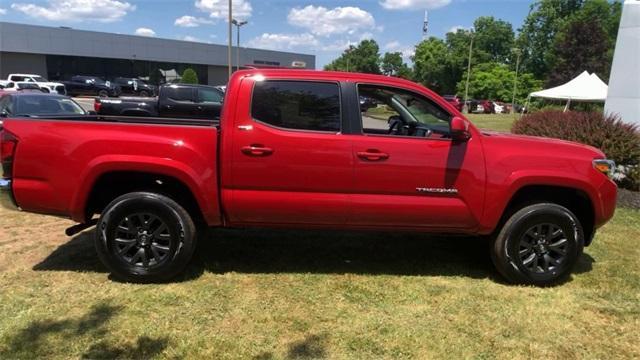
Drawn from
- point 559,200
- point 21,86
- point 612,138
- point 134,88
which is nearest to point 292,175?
point 559,200

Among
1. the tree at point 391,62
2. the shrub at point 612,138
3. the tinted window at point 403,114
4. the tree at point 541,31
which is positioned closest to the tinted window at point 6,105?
the tinted window at point 403,114

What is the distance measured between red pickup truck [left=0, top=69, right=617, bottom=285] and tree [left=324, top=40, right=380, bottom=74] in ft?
432

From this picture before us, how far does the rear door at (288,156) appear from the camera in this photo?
466 cm

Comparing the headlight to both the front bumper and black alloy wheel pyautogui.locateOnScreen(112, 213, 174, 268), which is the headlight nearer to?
black alloy wheel pyautogui.locateOnScreen(112, 213, 174, 268)

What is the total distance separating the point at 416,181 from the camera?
4.77 meters

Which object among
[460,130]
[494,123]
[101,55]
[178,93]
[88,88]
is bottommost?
[494,123]

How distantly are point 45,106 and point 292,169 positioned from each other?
27.8ft

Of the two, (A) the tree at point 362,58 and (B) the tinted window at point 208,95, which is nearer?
(B) the tinted window at point 208,95

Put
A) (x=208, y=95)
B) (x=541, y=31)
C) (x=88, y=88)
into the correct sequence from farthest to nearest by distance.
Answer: (x=541, y=31) < (x=88, y=88) < (x=208, y=95)

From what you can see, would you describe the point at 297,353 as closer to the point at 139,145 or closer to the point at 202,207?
the point at 202,207

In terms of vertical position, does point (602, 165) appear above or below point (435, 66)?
below

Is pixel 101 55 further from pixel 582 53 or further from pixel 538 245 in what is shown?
Result: pixel 538 245

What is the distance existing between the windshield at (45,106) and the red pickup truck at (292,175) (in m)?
6.77

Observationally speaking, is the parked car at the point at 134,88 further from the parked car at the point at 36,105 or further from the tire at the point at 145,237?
the tire at the point at 145,237
